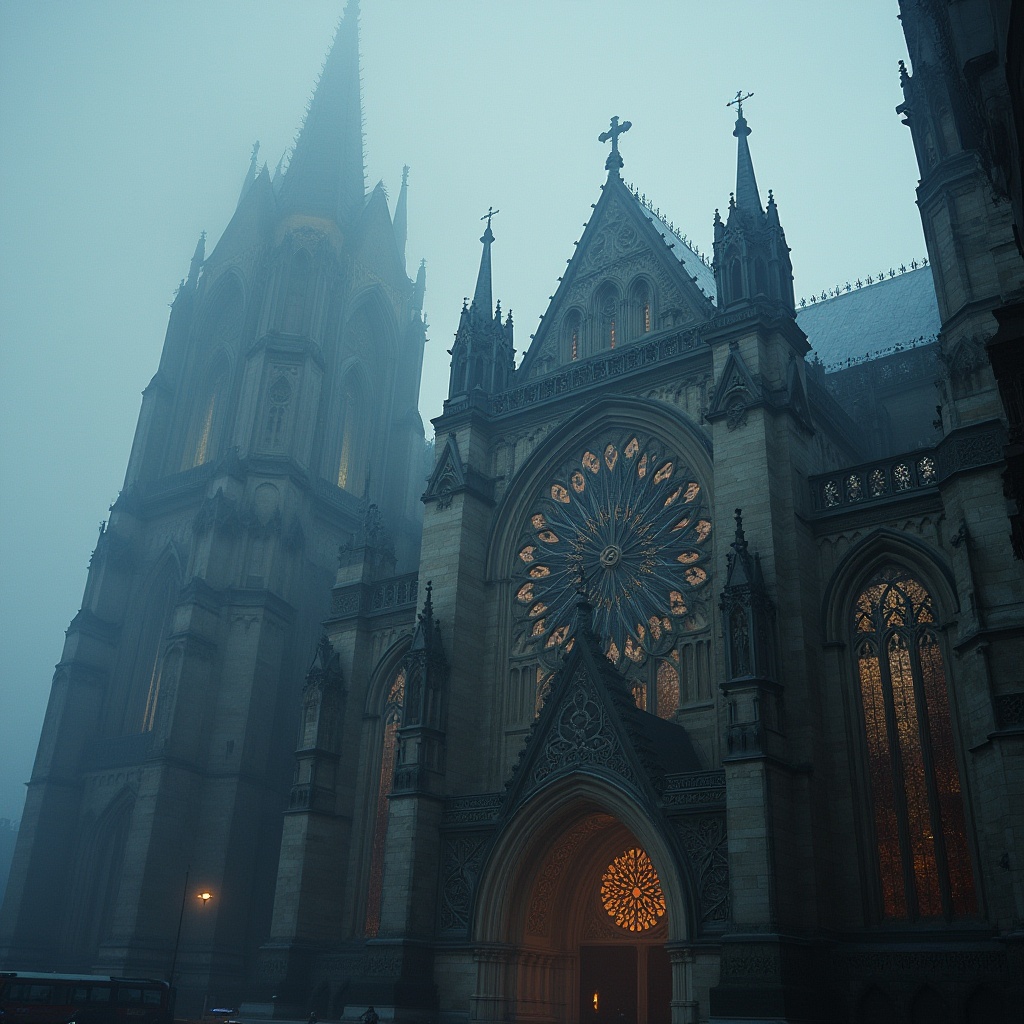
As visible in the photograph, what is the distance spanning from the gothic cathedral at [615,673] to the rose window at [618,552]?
10cm

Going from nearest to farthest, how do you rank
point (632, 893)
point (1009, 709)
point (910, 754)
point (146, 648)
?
1. point (1009, 709)
2. point (910, 754)
3. point (632, 893)
4. point (146, 648)

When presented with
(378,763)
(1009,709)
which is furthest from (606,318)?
(1009,709)

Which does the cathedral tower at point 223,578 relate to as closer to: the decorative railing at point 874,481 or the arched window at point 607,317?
the arched window at point 607,317

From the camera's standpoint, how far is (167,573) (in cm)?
4075

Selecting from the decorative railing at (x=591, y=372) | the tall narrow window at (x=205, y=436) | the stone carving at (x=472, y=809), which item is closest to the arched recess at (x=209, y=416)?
the tall narrow window at (x=205, y=436)

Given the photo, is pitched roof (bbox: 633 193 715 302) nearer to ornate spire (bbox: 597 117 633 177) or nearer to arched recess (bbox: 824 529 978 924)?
ornate spire (bbox: 597 117 633 177)

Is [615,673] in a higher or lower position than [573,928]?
higher

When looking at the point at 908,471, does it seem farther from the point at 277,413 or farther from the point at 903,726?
the point at 277,413

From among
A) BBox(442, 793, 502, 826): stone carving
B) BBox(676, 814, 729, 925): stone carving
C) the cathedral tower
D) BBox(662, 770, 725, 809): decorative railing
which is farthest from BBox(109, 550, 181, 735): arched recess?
BBox(676, 814, 729, 925): stone carving

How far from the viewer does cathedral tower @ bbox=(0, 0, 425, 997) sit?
108 ft

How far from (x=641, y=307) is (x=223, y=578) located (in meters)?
17.4

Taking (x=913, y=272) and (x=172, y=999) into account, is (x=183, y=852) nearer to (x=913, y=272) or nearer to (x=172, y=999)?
(x=172, y=999)

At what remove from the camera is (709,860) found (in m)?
20.7

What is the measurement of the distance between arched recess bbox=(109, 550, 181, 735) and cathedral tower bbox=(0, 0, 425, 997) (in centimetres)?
9
